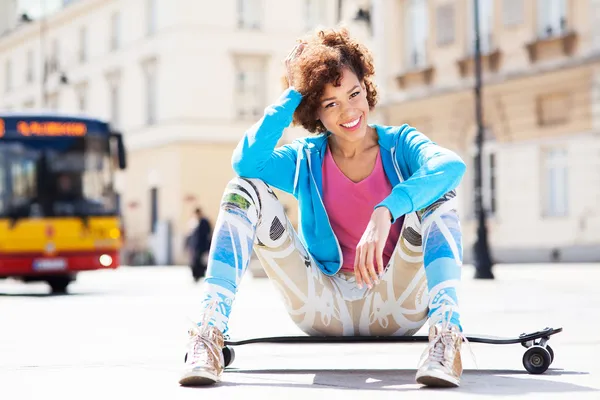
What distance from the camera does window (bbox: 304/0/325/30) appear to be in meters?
46.5

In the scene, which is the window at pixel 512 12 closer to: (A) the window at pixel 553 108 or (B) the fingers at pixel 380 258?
(A) the window at pixel 553 108

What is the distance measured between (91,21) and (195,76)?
9584 millimetres

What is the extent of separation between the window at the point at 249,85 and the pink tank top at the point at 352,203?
39.6 meters

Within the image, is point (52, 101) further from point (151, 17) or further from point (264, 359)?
point (264, 359)

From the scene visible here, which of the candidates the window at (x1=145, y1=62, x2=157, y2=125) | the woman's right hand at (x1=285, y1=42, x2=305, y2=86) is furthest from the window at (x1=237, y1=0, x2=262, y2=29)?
the woman's right hand at (x1=285, y1=42, x2=305, y2=86)

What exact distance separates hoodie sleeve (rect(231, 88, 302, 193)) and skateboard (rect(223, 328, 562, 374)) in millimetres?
704

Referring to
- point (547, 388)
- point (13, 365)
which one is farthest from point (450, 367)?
point (13, 365)

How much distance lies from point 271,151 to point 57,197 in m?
14.6

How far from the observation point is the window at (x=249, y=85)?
Result: 4472 cm

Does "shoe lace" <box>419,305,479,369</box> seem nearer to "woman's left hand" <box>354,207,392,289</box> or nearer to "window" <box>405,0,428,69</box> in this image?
"woman's left hand" <box>354,207,392,289</box>

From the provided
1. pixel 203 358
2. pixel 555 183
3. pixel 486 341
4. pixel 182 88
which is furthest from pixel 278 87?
pixel 182 88

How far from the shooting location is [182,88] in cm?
4325

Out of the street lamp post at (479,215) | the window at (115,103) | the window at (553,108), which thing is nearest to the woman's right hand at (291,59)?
the street lamp post at (479,215)

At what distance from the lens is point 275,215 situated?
5035mm
